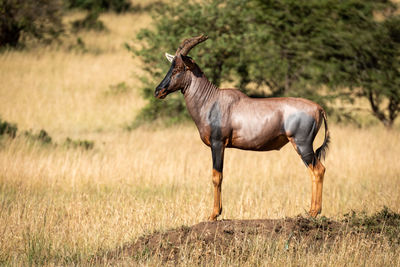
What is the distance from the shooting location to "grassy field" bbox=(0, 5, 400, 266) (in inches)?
323

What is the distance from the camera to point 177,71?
7723mm

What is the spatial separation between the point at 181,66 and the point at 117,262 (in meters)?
2.54

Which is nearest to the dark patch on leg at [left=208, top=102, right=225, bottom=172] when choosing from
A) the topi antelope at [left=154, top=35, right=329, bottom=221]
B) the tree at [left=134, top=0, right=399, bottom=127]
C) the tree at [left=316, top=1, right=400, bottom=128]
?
the topi antelope at [left=154, top=35, right=329, bottom=221]

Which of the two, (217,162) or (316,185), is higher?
(217,162)

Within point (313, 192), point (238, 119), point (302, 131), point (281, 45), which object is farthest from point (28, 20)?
point (313, 192)

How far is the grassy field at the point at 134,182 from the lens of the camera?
8195 mm

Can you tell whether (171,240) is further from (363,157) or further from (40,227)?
(363,157)

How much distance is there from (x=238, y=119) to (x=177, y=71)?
3.23 feet

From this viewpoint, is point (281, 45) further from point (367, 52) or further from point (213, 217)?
point (213, 217)

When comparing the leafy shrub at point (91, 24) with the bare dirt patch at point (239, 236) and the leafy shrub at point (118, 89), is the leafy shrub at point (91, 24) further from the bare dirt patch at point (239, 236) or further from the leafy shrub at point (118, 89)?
the bare dirt patch at point (239, 236)

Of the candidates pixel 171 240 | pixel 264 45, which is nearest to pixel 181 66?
pixel 171 240

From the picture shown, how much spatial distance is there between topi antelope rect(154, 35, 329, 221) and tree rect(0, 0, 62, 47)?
23.0 metres

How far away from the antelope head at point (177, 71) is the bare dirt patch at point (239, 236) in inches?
70.3

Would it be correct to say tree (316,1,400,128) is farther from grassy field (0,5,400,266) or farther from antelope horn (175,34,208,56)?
antelope horn (175,34,208,56)
